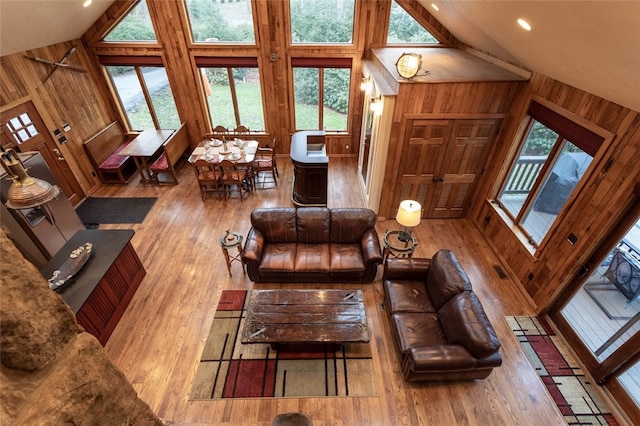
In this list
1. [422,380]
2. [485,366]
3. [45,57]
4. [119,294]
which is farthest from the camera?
[45,57]

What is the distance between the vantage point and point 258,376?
11.4 feet

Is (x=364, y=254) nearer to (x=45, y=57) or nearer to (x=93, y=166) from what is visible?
(x=93, y=166)

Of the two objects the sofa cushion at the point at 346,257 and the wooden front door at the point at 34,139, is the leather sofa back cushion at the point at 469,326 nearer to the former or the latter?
the sofa cushion at the point at 346,257

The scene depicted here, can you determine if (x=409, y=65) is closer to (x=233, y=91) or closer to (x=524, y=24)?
(x=524, y=24)

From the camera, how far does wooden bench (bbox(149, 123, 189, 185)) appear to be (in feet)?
21.3

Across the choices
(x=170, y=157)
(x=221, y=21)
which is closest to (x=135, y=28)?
(x=221, y=21)

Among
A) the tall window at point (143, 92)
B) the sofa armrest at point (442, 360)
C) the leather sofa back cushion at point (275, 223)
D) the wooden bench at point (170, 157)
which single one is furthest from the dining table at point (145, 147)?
the sofa armrest at point (442, 360)

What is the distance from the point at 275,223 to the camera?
457cm

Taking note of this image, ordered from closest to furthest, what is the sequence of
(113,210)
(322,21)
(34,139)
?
(34,139), (113,210), (322,21)

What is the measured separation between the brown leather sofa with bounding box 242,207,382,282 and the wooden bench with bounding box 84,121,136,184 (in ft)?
13.7

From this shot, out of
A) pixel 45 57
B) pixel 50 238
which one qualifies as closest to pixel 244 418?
pixel 50 238

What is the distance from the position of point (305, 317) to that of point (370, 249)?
4.40 ft

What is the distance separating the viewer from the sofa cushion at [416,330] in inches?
133

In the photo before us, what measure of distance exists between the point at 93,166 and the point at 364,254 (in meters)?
6.21
